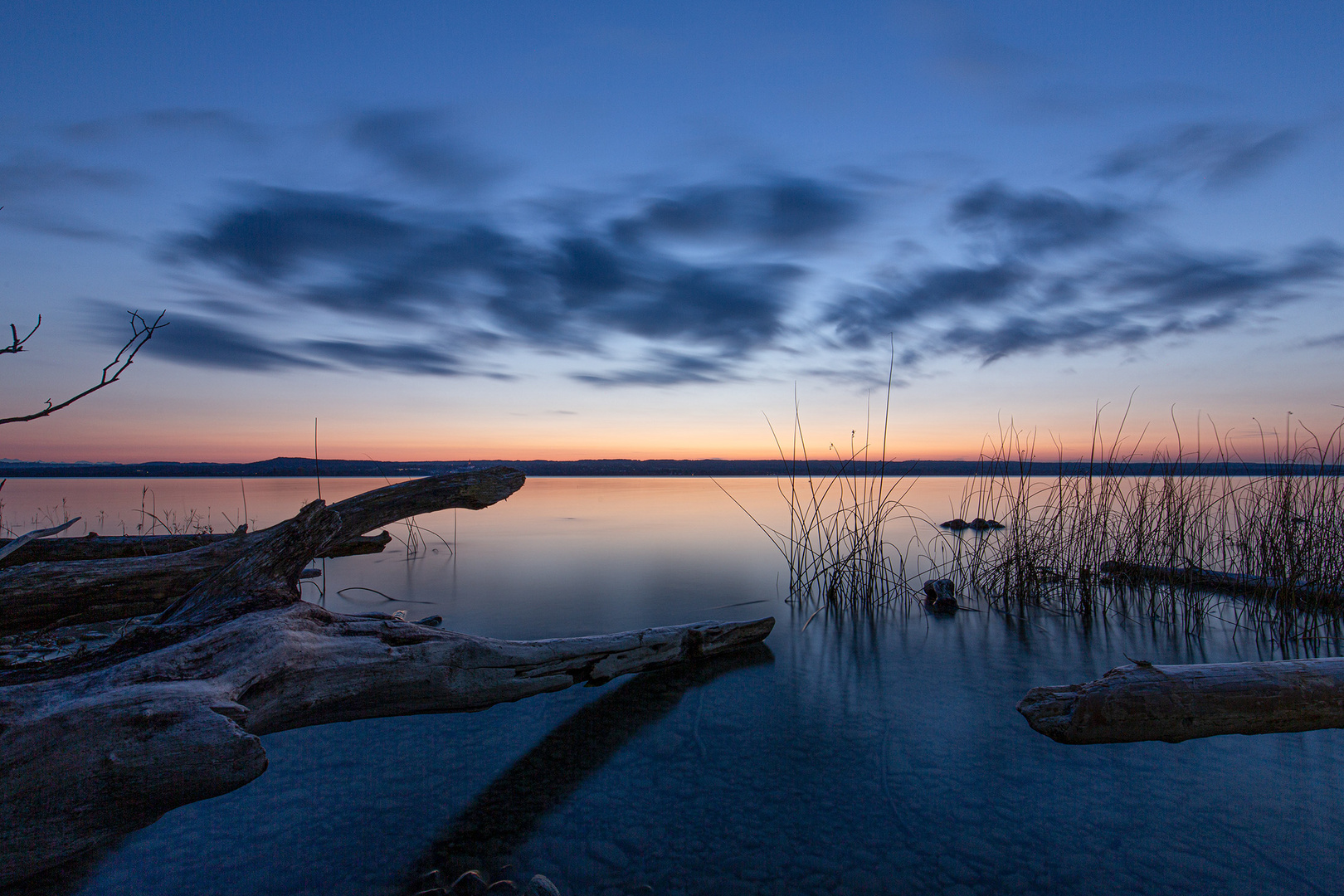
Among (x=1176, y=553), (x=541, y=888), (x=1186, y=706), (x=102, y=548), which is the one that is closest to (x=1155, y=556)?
(x=1176, y=553)

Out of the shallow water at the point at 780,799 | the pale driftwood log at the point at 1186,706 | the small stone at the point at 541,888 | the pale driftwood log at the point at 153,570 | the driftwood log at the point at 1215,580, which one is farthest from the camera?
the driftwood log at the point at 1215,580

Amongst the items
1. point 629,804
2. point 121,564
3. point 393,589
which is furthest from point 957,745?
point 393,589

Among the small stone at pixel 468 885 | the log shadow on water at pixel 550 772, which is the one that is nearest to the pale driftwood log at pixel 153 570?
the log shadow on water at pixel 550 772

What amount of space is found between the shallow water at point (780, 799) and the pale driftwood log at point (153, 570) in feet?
3.78

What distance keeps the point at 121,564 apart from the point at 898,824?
15.5 ft

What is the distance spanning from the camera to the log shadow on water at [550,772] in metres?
2.03

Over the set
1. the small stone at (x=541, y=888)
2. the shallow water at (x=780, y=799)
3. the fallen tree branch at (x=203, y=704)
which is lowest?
the shallow water at (x=780, y=799)

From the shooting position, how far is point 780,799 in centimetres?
246

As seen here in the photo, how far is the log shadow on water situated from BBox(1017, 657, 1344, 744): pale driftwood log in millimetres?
1893

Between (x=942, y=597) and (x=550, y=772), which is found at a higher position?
(x=942, y=597)

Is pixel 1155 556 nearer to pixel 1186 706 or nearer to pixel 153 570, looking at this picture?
pixel 1186 706

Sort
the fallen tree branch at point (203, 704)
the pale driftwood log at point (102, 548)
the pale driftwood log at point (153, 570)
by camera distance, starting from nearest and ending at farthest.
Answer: the fallen tree branch at point (203, 704), the pale driftwood log at point (153, 570), the pale driftwood log at point (102, 548)

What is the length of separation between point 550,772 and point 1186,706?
279 centimetres

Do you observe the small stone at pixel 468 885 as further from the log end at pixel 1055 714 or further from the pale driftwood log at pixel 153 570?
the log end at pixel 1055 714
